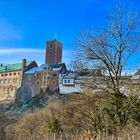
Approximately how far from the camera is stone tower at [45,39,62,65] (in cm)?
8086

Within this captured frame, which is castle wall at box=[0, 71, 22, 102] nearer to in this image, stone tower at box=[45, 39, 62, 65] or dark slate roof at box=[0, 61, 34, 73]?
dark slate roof at box=[0, 61, 34, 73]

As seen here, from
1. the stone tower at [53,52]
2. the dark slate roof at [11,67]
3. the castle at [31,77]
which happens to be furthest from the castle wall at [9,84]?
the stone tower at [53,52]

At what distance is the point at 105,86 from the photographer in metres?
16.3

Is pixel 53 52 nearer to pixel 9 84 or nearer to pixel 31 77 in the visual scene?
pixel 31 77

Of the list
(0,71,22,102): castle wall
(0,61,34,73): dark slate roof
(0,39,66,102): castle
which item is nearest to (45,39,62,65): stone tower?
(0,39,66,102): castle

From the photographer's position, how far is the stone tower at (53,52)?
8086 centimetres

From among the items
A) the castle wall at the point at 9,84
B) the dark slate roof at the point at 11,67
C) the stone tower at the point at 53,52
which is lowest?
the castle wall at the point at 9,84

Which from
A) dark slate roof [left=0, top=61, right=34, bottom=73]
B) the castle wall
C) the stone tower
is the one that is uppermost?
the stone tower

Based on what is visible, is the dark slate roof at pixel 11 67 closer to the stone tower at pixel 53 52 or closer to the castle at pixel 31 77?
the castle at pixel 31 77

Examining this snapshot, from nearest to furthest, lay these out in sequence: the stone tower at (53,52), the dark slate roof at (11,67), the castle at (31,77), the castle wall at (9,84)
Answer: the castle at (31,77), the castle wall at (9,84), the stone tower at (53,52), the dark slate roof at (11,67)

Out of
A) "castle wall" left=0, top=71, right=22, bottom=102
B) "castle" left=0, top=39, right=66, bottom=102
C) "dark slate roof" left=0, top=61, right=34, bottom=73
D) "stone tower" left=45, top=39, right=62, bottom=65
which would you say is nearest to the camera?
"castle" left=0, top=39, right=66, bottom=102

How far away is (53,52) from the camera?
269 feet

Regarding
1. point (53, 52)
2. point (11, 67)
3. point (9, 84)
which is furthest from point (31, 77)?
point (11, 67)

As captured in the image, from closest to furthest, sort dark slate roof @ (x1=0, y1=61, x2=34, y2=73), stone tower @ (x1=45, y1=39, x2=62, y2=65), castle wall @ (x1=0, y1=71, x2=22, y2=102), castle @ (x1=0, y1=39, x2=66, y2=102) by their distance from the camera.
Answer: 1. castle @ (x1=0, y1=39, x2=66, y2=102)
2. castle wall @ (x1=0, y1=71, x2=22, y2=102)
3. stone tower @ (x1=45, y1=39, x2=62, y2=65)
4. dark slate roof @ (x1=0, y1=61, x2=34, y2=73)
